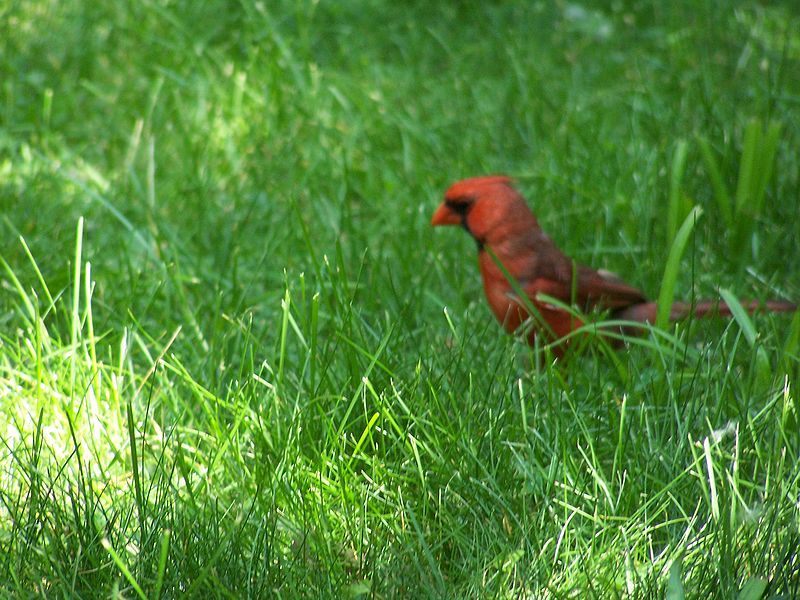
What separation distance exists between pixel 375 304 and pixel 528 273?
15.6 inches

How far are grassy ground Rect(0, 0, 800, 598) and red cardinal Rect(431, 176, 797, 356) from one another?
0.09m

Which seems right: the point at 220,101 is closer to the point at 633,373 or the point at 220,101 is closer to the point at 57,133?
the point at 57,133

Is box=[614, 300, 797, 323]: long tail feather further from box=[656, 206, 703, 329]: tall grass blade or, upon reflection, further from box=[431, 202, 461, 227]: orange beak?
box=[431, 202, 461, 227]: orange beak

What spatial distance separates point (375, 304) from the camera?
2693mm

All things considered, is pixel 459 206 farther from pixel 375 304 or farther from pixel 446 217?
pixel 375 304

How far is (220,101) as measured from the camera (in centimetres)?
380

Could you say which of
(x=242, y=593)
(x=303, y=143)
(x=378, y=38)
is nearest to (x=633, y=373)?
(x=242, y=593)

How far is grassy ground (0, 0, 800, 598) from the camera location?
1703 mm

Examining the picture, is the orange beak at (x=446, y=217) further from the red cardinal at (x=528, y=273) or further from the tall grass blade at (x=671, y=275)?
the tall grass blade at (x=671, y=275)

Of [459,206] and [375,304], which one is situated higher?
[459,206]

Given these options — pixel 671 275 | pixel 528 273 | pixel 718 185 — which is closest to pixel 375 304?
pixel 528 273

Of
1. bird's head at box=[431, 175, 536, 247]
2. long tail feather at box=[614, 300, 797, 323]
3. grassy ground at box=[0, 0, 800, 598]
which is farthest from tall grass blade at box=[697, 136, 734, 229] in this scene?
bird's head at box=[431, 175, 536, 247]

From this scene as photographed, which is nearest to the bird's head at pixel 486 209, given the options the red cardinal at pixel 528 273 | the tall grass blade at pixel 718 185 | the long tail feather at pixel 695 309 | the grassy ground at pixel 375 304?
the red cardinal at pixel 528 273

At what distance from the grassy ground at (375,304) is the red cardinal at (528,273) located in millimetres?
95
